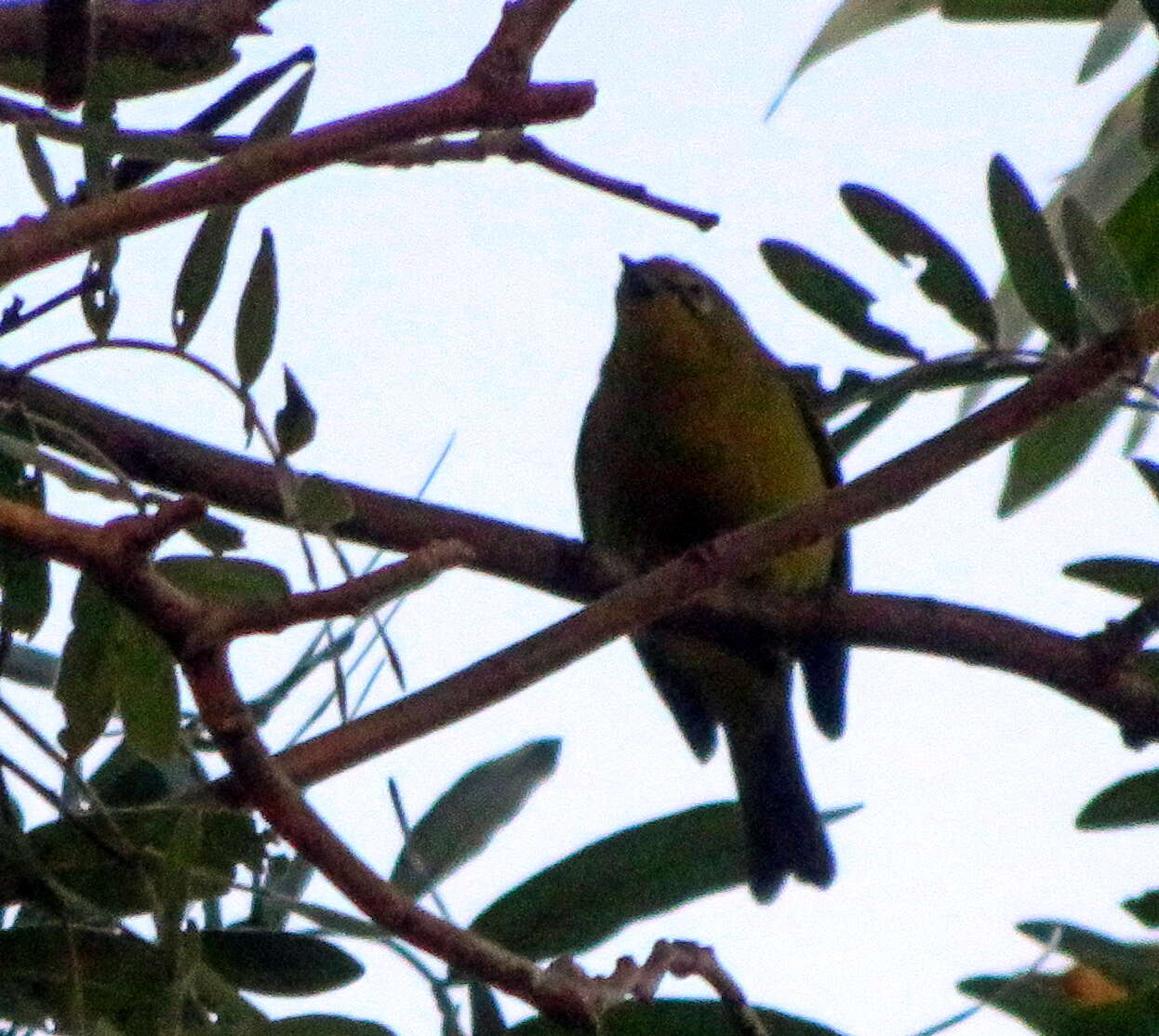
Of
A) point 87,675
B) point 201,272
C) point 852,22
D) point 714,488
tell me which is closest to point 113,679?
point 87,675

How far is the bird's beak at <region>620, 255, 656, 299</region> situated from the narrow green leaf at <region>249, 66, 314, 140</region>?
2.41 m

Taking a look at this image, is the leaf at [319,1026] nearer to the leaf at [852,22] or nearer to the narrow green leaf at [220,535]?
the narrow green leaf at [220,535]

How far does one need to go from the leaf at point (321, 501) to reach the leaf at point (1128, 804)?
2.43 feet

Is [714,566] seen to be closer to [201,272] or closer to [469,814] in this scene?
[469,814]

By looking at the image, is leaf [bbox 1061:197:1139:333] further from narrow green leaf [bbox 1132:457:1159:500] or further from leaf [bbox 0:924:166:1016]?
leaf [bbox 0:924:166:1016]

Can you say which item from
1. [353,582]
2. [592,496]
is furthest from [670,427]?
[353,582]

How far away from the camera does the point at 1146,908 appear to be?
64.4 inches

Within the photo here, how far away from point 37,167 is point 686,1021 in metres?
0.96

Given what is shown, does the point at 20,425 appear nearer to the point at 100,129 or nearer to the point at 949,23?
the point at 100,129

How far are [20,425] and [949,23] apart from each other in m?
1.03

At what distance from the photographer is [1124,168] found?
98.3 inches

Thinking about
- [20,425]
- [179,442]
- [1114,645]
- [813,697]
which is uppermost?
[813,697]

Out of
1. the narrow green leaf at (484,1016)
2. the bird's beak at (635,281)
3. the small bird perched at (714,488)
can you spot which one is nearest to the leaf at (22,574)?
the narrow green leaf at (484,1016)

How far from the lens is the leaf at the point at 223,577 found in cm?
171
